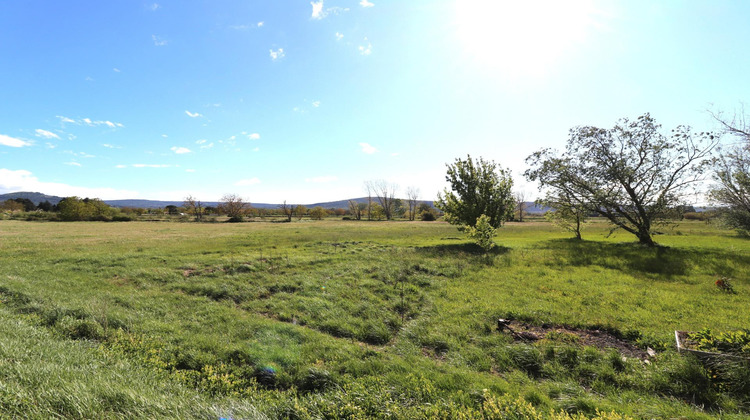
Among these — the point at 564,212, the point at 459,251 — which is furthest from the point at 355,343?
the point at 564,212

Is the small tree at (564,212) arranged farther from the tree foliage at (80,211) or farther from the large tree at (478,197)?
the tree foliage at (80,211)

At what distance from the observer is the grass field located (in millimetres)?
4391

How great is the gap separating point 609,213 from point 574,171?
4871 millimetres

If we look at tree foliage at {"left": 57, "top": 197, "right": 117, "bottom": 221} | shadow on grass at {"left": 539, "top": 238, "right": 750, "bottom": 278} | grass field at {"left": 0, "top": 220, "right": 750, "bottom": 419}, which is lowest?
grass field at {"left": 0, "top": 220, "right": 750, "bottom": 419}

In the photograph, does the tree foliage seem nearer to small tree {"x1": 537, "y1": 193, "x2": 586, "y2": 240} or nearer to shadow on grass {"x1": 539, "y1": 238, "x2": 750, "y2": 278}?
small tree {"x1": 537, "y1": 193, "x2": 586, "y2": 240}

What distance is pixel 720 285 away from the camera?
38.2ft

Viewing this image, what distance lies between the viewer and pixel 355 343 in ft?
24.5

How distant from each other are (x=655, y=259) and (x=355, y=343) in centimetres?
2249

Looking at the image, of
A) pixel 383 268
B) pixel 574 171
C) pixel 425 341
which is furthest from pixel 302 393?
pixel 574 171

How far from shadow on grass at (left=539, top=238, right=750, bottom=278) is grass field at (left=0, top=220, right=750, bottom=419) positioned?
49 centimetres

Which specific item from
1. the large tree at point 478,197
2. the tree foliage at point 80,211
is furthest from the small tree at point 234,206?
the large tree at point 478,197

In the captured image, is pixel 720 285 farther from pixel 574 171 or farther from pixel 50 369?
pixel 50 369

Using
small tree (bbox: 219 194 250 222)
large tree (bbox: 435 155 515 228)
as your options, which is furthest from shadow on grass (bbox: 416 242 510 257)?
small tree (bbox: 219 194 250 222)

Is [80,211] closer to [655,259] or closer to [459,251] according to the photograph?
[459,251]
